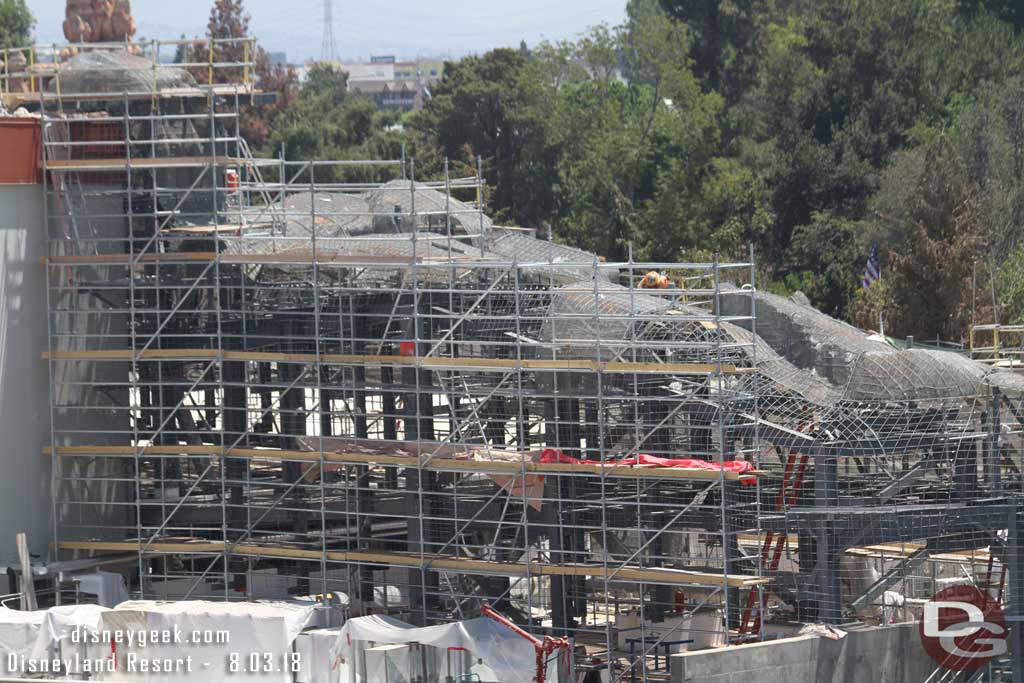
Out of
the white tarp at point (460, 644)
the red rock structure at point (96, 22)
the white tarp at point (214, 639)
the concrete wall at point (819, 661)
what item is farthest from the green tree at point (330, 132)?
the concrete wall at point (819, 661)

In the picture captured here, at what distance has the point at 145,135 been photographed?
37.2 m

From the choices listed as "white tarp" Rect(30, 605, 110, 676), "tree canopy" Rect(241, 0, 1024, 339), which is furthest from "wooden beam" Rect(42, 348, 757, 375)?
"tree canopy" Rect(241, 0, 1024, 339)

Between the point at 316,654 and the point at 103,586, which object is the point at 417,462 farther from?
the point at 103,586

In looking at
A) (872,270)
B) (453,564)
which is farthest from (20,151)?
(872,270)

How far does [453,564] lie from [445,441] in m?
2.16

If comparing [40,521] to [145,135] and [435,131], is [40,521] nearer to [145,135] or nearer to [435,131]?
[145,135]

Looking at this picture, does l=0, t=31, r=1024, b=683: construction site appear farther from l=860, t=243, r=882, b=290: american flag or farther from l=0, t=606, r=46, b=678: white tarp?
l=860, t=243, r=882, b=290: american flag

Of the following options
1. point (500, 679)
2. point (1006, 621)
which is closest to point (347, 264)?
point (500, 679)

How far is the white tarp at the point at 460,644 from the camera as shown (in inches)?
1232

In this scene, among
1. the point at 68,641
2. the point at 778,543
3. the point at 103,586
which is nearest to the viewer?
the point at 778,543

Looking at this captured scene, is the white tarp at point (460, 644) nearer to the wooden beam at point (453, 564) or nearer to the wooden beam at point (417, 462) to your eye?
the wooden beam at point (453, 564)

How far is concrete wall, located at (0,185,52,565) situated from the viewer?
35.9 metres

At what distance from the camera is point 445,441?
33.7 m

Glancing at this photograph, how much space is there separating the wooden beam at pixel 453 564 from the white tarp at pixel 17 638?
9.63 ft
